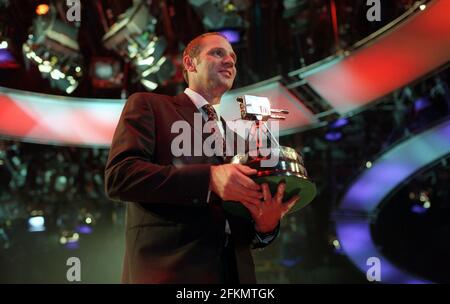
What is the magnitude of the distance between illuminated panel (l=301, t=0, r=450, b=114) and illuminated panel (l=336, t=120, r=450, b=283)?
442mm

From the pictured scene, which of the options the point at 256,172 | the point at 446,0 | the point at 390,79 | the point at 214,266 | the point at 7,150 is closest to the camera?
the point at 256,172

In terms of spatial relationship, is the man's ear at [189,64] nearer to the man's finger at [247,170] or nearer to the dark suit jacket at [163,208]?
the dark suit jacket at [163,208]

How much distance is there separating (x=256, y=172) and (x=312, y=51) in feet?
9.39

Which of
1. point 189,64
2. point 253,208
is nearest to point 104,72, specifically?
point 189,64

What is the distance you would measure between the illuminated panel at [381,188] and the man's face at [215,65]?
247cm

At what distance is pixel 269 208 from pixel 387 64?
271cm

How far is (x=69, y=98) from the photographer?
4.07 meters

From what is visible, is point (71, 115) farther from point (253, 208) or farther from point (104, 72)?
point (253, 208)

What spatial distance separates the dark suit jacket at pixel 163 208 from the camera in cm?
140

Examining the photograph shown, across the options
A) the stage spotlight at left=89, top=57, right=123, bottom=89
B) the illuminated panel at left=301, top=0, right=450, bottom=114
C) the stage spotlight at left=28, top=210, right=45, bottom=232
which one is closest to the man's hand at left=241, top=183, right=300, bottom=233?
the illuminated panel at left=301, top=0, right=450, bottom=114

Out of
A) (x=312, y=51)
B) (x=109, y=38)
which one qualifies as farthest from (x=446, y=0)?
(x=109, y=38)

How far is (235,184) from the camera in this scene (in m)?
1.34

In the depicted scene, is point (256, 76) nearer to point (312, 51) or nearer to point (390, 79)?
point (312, 51)

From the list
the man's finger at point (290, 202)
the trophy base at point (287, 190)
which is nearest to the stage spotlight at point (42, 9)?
the trophy base at point (287, 190)
